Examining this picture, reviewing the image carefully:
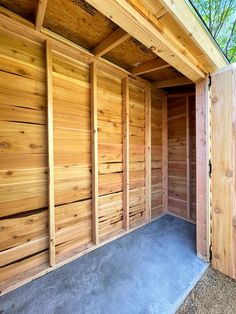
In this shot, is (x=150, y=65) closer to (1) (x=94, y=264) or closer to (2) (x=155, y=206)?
(2) (x=155, y=206)

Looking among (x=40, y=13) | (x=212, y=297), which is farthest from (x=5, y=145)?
(x=212, y=297)

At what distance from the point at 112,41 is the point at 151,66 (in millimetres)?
693

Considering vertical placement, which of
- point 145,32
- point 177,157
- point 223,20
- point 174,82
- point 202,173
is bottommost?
point 202,173

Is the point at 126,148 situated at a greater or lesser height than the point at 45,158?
greater

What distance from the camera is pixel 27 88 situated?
155 centimetres

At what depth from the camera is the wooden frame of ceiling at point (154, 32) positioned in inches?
38.9

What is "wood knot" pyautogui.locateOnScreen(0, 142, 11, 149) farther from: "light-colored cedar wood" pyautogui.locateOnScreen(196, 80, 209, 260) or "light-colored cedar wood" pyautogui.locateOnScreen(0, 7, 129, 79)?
"light-colored cedar wood" pyautogui.locateOnScreen(196, 80, 209, 260)

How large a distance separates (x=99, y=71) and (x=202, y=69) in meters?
1.22

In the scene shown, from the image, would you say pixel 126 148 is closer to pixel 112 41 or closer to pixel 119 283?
pixel 112 41

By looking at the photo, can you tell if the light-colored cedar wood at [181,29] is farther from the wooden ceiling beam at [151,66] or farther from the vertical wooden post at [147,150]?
the vertical wooden post at [147,150]

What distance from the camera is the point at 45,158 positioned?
167 cm

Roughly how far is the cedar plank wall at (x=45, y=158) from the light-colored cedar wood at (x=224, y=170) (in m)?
1.19

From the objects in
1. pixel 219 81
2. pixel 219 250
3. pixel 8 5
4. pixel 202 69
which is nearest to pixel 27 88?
pixel 8 5

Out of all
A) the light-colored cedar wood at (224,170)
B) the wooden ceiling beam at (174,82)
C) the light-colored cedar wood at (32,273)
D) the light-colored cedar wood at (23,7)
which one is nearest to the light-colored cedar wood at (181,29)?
the light-colored cedar wood at (224,170)
